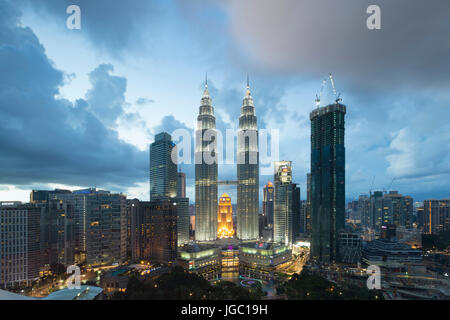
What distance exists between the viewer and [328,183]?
27.0m

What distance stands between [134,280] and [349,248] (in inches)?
897

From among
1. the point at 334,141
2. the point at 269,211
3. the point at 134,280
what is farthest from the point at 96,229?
the point at 269,211

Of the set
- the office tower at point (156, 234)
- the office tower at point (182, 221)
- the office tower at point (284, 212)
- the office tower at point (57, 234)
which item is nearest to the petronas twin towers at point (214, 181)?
the office tower at point (182, 221)

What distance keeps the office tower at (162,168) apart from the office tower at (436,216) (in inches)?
1771

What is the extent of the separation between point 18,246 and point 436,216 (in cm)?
5443

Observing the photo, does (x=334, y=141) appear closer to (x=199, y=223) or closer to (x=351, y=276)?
(x=351, y=276)

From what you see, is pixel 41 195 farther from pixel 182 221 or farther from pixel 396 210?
pixel 396 210

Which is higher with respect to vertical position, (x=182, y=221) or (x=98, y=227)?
(x=98, y=227)

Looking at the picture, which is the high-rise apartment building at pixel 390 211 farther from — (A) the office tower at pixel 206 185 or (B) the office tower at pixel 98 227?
(B) the office tower at pixel 98 227

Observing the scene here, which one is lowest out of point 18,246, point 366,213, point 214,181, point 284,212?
point 366,213

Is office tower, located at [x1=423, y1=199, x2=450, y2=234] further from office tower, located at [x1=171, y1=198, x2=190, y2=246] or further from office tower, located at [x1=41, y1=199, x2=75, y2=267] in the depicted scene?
office tower, located at [x1=41, y1=199, x2=75, y2=267]

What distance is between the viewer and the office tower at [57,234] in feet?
68.2

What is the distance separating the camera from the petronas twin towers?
3625 cm

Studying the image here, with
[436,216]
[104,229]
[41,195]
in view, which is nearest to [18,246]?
[104,229]
